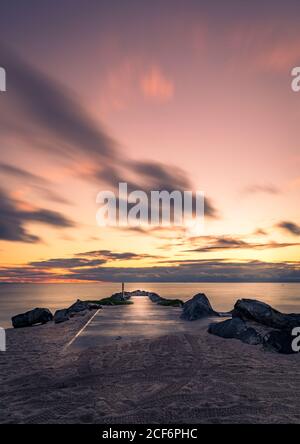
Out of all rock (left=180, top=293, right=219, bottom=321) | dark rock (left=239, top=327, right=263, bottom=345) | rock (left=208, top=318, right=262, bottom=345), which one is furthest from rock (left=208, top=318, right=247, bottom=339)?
rock (left=180, top=293, right=219, bottom=321)

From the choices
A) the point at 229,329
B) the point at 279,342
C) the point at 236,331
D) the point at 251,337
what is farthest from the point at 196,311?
the point at 279,342

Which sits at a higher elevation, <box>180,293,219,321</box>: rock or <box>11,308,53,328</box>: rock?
<box>180,293,219,321</box>: rock

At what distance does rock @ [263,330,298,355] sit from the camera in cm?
1570

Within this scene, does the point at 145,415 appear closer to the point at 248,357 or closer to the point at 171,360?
the point at 171,360

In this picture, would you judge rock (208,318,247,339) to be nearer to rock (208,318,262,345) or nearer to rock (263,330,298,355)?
rock (208,318,262,345)

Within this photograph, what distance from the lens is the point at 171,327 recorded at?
2156 cm

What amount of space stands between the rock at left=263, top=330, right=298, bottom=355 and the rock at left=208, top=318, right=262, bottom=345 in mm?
793

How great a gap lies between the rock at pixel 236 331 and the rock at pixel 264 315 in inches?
108

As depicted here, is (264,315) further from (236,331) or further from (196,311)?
(196,311)

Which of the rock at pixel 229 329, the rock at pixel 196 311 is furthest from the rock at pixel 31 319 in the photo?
the rock at pixel 229 329

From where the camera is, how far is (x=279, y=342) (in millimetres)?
16109

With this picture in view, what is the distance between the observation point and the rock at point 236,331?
17638 mm

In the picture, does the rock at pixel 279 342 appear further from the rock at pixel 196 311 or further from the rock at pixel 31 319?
the rock at pixel 31 319

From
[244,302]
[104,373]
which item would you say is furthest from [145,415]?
[244,302]
